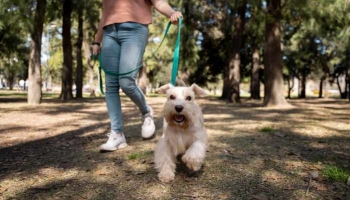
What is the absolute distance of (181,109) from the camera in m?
3.14

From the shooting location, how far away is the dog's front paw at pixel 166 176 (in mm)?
3060

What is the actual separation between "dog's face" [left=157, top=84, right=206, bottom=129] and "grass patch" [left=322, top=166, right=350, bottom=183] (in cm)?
130

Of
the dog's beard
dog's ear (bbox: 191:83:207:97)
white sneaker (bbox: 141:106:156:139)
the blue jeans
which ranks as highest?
the blue jeans

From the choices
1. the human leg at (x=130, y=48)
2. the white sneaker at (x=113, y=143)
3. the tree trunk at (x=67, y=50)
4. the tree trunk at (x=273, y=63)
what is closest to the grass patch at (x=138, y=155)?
the white sneaker at (x=113, y=143)

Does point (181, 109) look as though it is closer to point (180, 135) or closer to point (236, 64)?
point (180, 135)

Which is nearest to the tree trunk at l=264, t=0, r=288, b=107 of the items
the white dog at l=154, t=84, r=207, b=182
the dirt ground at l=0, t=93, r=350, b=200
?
the dirt ground at l=0, t=93, r=350, b=200

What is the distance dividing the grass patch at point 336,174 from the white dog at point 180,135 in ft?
3.81

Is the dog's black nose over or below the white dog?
over

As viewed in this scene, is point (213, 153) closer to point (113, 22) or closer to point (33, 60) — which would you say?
point (113, 22)

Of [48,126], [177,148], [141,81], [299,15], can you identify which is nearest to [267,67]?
[299,15]

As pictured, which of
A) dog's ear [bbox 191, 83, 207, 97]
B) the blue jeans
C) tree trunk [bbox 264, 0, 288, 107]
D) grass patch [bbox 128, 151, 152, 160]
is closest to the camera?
dog's ear [bbox 191, 83, 207, 97]

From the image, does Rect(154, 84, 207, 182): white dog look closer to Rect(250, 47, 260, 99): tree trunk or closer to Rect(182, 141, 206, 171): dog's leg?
Rect(182, 141, 206, 171): dog's leg

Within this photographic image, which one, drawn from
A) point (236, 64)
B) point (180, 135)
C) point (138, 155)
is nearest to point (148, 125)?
point (138, 155)

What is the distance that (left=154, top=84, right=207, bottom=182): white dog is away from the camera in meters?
3.10
